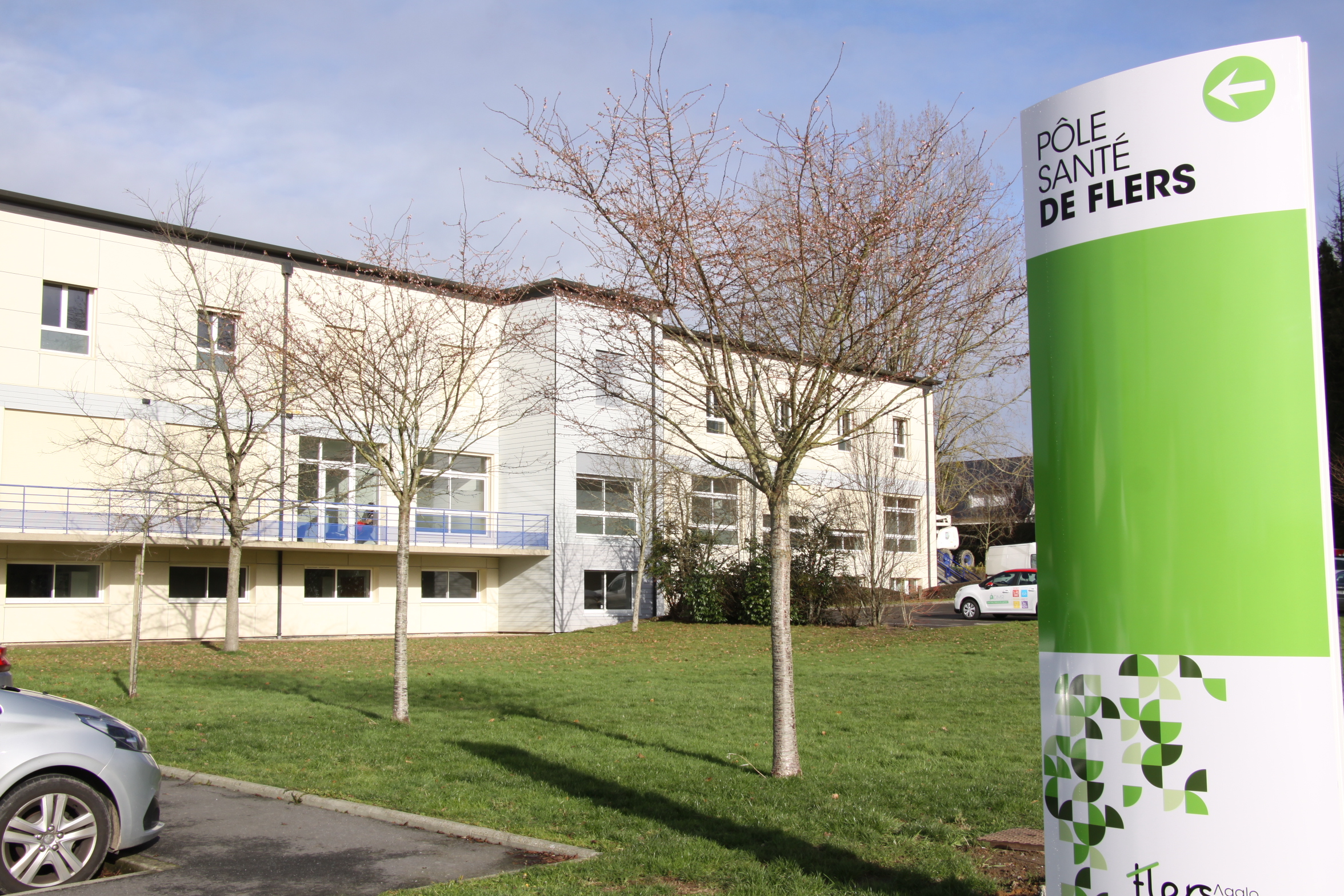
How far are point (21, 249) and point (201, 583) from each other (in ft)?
29.6

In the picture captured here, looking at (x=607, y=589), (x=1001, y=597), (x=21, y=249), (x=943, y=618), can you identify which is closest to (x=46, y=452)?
(x=21, y=249)

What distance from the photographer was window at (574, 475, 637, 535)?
33.3 m

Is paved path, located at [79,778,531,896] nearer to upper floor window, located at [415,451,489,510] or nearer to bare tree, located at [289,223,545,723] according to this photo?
bare tree, located at [289,223,545,723]

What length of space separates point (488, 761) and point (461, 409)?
20.3 meters

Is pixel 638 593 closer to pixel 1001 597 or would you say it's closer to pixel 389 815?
pixel 1001 597

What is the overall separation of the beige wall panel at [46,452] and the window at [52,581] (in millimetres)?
1924

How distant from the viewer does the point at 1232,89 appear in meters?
3.67

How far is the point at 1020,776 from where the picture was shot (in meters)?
8.95

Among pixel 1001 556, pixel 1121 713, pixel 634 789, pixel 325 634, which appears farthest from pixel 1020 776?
pixel 1001 556

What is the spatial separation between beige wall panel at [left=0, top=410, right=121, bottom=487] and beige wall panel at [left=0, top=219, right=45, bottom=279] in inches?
127

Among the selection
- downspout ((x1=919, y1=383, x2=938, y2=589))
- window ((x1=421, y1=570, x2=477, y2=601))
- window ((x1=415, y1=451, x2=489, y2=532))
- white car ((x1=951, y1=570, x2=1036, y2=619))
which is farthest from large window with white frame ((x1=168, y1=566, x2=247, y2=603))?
downspout ((x1=919, y1=383, x2=938, y2=589))

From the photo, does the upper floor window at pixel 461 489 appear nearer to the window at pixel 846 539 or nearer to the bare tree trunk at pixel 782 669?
the window at pixel 846 539

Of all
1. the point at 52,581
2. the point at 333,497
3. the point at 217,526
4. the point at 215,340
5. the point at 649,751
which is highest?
the point at 215,340

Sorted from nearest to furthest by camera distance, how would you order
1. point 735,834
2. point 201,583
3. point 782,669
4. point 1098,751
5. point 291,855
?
point 1098,751, point 291,855, point 735,834, point 782,669, point 201,583
